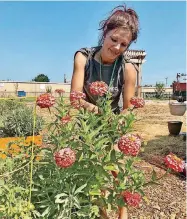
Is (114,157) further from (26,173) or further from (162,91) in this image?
(162,91)

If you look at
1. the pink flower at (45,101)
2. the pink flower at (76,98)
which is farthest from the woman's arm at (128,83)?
→ the pink flower at (45,101)

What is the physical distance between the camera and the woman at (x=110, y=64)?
5.50 feet

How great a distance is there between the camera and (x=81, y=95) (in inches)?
53.0

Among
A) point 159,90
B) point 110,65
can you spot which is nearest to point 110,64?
point 110,65

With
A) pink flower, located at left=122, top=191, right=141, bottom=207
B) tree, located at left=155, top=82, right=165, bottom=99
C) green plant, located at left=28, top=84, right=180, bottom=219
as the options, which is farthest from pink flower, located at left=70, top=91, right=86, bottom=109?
tree, located at left=155, top=82, right=165, bottom=99

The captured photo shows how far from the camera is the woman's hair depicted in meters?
1.64

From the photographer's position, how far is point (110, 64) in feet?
5.88

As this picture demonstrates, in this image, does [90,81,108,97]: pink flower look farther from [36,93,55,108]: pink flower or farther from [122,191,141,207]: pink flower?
[122,191,141,207]: pink flower

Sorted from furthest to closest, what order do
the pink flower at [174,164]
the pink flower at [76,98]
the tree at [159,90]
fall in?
the tree at [159,90] < the pink flower at [76,98] < the pink flower at [174,164]

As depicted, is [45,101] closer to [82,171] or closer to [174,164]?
[82,171]

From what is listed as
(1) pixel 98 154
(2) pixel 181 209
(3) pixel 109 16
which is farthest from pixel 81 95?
(2) pixel 181 209

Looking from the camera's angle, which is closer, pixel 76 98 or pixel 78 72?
pixel 76 98

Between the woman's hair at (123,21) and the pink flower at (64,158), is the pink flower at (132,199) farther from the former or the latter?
the woman's hair at (123,21)

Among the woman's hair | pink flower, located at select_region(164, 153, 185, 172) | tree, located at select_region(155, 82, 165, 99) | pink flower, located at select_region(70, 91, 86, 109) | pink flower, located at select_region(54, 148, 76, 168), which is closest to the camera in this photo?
pink flower, located at select_region(54, 148, 76, 168)
